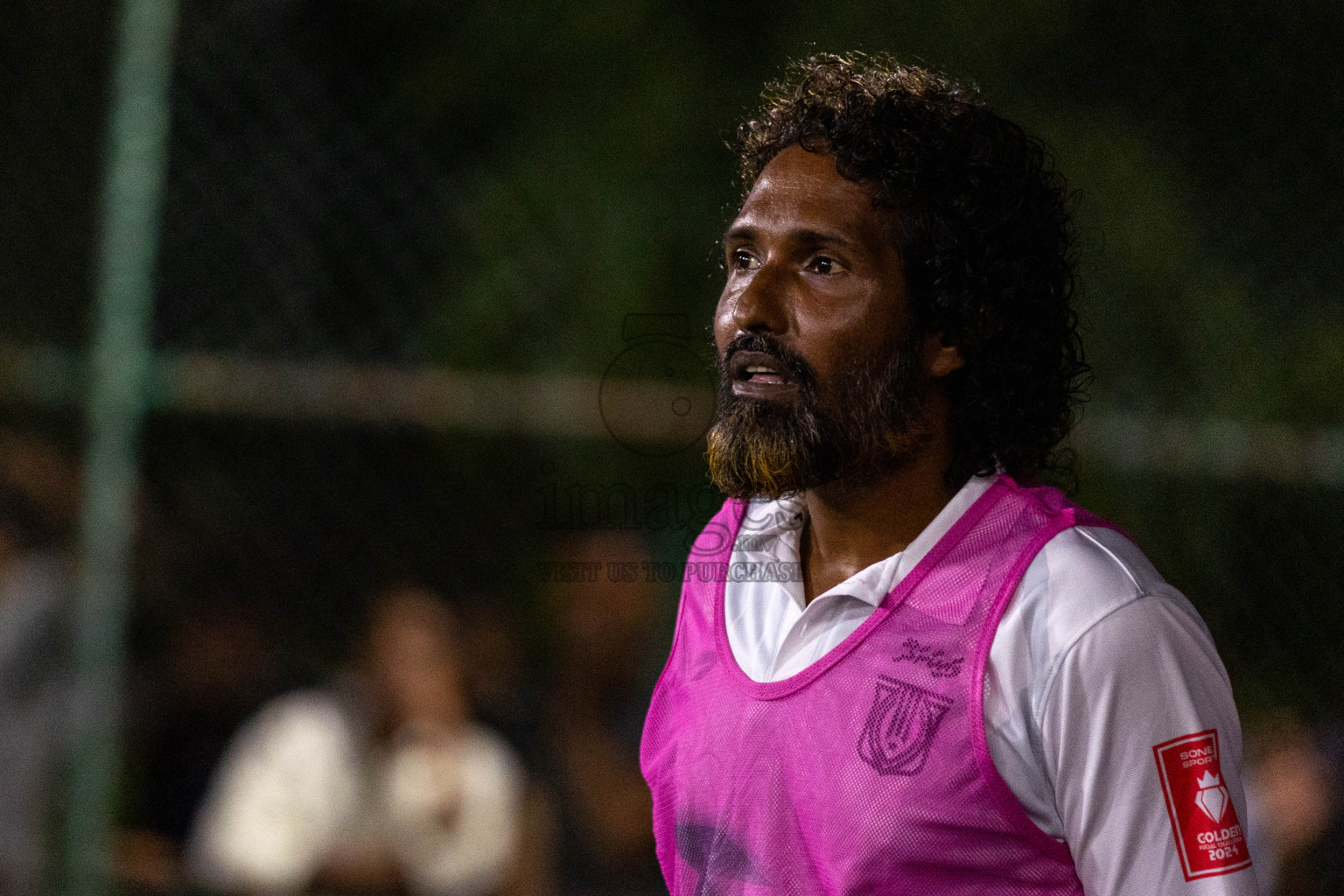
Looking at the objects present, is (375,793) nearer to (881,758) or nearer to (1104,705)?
(881,758)

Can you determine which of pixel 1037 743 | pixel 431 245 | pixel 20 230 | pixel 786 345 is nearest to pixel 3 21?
pixel 20 230

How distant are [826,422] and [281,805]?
2865 mm

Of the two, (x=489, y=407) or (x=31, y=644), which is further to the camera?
(x=489, y=407)

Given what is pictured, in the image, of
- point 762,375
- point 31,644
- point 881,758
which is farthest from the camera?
point 31,644

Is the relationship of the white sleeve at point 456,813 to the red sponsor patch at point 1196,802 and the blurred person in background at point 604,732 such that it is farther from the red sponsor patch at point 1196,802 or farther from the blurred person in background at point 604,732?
the red sponsor patch at point 1196,802

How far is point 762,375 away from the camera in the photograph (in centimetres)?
183

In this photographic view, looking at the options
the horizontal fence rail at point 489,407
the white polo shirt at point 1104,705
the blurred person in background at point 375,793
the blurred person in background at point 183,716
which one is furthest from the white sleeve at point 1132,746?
the blurred person in background at point 183,716

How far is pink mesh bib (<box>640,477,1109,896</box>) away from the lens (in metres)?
1.55

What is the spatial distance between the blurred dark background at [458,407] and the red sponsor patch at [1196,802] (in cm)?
203

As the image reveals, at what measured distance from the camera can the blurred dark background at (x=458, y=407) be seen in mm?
3525

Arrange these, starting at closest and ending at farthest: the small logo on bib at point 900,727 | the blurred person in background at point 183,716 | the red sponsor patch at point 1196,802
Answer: the red sponsor patch at point 1196,802 < the small logo on bib at point 900,727 < the blurred person in background at point 183,716

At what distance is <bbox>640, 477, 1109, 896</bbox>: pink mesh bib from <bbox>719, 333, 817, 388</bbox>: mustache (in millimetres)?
292

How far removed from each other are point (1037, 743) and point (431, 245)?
5.54 meters

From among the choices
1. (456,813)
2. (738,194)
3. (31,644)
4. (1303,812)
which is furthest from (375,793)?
(1303,812)
